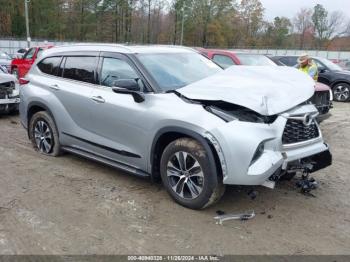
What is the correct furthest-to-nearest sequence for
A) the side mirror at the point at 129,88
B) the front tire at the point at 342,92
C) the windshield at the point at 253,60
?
1. the front tire at the point at 342,92
2. the windshield at the point at 253,60
3. the side mirror at the point at 129,88

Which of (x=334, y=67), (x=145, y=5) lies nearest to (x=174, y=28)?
(x=145, y=5)

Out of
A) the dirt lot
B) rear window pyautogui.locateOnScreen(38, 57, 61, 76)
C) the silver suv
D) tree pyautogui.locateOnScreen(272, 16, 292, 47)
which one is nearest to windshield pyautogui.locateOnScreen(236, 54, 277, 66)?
the silver suv

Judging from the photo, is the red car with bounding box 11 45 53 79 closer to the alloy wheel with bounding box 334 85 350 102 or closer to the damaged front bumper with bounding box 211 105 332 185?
the alloy wheel with bounding box 334 85 350 102

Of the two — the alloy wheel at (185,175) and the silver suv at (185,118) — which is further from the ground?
the silver suv at (185,118)

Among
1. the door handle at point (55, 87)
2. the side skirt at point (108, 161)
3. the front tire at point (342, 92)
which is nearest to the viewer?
the side skirt at point (108, 161)

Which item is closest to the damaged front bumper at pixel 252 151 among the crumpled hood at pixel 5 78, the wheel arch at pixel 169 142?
the wheel arch at pixel 169 142

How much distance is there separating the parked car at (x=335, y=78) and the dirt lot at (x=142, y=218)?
365 inches

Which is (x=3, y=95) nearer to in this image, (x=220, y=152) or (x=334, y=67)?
(x=220, y=152)

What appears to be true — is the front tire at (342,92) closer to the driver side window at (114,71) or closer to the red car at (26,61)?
the red car at (26,61)

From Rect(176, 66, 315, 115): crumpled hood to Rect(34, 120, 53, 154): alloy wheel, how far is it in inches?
107

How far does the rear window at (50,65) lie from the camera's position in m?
6.12

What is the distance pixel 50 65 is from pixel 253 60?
5.98 metres

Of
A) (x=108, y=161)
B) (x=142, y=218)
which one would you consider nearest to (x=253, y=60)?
(x=108, y=161)

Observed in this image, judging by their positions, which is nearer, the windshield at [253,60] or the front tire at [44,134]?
the front tire at [44,134]
